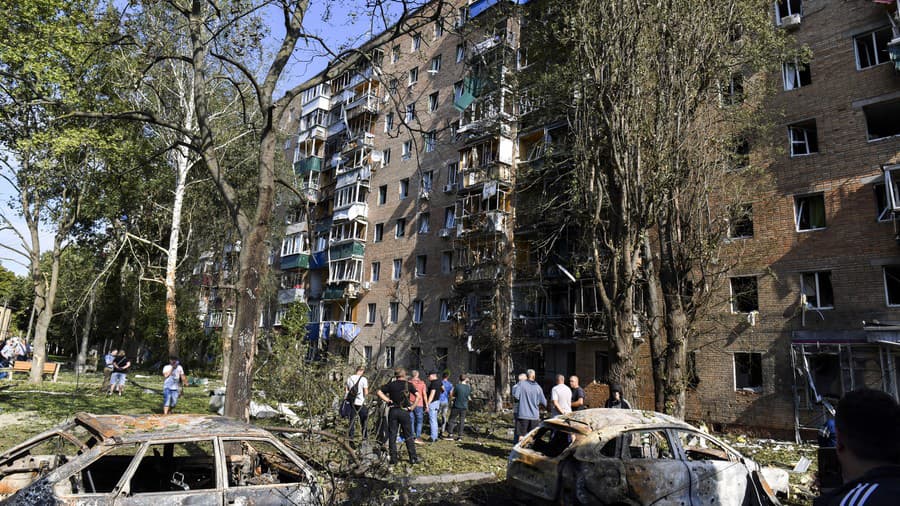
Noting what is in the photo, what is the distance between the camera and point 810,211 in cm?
1967

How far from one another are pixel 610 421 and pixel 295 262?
38982 millimetres

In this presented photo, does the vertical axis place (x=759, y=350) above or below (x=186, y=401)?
above

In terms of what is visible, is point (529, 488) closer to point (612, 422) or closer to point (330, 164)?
point (612, 422)

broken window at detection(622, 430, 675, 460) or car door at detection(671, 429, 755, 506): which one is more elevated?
broken window at detection(622, 430, 675, 460)

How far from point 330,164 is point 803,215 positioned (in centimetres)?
3463

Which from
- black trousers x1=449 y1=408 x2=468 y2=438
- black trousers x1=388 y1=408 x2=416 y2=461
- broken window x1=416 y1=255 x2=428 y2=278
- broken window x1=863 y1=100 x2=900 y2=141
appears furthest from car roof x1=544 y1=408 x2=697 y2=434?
broken window x1=416 y1=255 x2=428 y2=278

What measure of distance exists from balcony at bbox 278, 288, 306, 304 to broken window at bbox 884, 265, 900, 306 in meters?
Answer: 35.6

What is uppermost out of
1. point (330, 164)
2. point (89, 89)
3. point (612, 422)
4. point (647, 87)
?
point (330, 164)

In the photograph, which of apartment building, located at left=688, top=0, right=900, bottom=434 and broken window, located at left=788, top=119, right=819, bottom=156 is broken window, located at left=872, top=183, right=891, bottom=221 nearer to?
apartment building, located at left=688, top=0, right=900, bottom=434

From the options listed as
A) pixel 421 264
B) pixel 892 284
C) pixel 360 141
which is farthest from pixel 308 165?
pixel 892 284

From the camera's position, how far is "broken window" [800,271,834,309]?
61.2ft

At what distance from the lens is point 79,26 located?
20.1m

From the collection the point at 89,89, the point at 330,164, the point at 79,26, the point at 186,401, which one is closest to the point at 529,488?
the point at 186,401

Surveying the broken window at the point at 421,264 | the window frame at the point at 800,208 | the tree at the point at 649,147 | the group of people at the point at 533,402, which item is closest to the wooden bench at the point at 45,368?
the broken window at the point at 421,264
